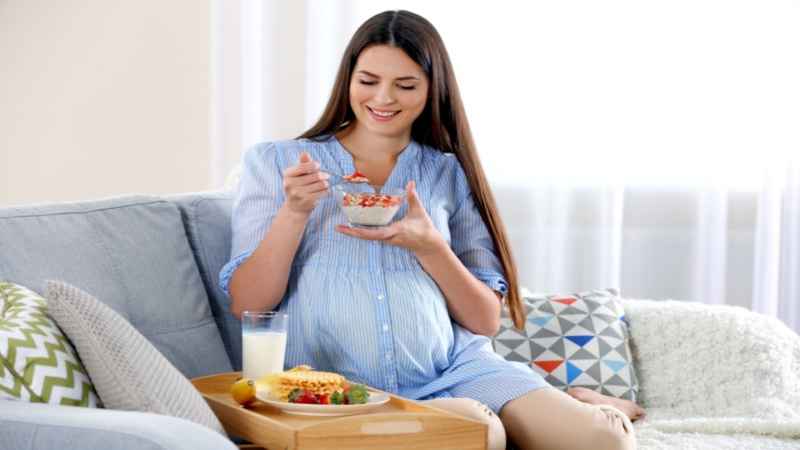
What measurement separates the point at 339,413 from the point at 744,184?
2.69 meters

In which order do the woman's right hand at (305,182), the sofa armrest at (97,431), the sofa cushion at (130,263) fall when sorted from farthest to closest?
the woman's right hand at (305,182) → the sofa cushion at (130,263) → the sofa armrest at (97,431)

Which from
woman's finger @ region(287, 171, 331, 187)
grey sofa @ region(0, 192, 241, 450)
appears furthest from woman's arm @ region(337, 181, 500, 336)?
grey sofa @ region(0, 192, 241, 450)

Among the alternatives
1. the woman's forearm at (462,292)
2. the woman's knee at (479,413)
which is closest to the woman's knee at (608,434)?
the woman's knee at (479,413)

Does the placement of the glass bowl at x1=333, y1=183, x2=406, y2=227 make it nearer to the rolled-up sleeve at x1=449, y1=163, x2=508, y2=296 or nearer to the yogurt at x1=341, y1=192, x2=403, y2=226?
the yogurt at x1=341, y1=192, x2=403, y2=226

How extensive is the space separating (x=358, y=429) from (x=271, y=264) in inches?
22.4

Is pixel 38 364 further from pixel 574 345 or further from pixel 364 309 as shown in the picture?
pixel 574 345

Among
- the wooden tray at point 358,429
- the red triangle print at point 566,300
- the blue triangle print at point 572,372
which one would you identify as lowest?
the blue triangle print at point 572,372

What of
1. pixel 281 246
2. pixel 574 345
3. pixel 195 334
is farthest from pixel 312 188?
pixel 574 345

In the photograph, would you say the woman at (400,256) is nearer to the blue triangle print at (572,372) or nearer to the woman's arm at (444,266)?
the woman's arm at (444,266)

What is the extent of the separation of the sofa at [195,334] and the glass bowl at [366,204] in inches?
13.6

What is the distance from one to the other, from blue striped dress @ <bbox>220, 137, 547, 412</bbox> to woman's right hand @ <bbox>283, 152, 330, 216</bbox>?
15 centimetres

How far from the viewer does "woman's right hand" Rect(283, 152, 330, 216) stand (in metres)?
2.12

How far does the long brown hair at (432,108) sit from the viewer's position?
2.37 metres

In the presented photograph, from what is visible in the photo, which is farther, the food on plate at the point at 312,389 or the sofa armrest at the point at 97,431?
the food on plate at the point at 312,389
